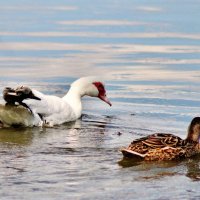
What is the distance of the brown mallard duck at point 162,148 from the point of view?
11.9m

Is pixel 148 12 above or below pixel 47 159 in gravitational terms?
above

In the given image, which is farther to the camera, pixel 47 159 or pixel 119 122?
pixel 119 122

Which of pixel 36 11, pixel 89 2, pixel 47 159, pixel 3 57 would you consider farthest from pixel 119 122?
pixel 89 2

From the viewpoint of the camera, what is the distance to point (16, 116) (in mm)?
14398

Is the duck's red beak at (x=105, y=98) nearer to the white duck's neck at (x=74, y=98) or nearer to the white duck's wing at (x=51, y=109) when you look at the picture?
the white duck's neck at (x=74, y=98)

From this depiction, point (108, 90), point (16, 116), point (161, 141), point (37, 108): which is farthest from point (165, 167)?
point (108, 90)

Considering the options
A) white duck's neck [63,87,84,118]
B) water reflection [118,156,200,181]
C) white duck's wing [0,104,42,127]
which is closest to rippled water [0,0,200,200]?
water reflection [118,156,200,181]

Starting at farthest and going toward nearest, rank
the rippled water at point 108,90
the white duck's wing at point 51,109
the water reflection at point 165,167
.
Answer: the white duck's wing at point 51,109 → the water reflection at point 165,167 → the rippled water at point 108,90

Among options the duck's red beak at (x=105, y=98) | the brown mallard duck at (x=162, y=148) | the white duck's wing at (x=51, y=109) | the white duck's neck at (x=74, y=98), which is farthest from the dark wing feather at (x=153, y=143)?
the duck's red beak at (x=105, y=98)

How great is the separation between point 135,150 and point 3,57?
10598mm

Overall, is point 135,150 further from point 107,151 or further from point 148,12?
point 148,12

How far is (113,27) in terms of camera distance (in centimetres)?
2825

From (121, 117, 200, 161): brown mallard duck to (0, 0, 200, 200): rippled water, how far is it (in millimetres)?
147

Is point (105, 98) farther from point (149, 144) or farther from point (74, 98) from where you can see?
point (149, 144)
